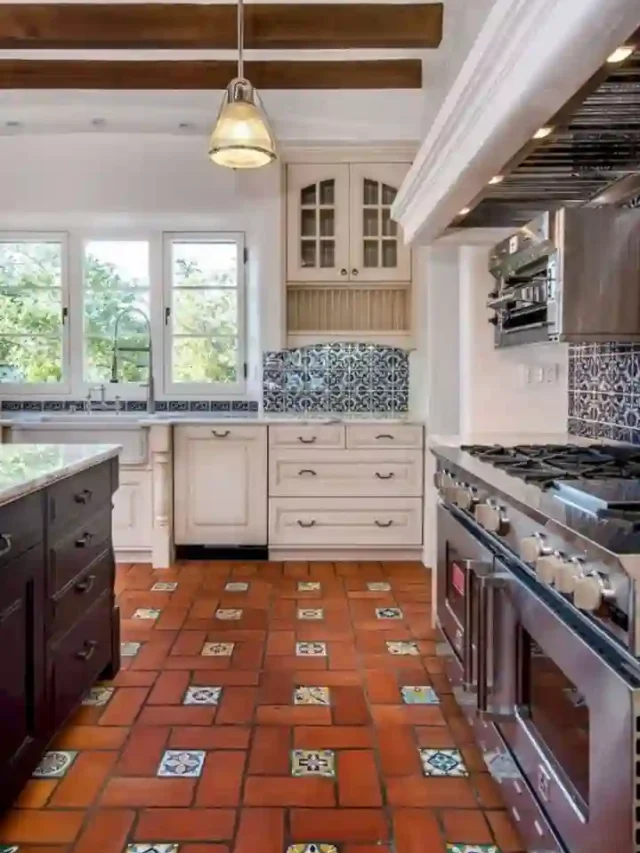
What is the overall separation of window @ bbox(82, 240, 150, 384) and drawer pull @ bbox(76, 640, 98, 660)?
2798 millimetres

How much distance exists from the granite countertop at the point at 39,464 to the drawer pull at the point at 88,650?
1.89 feet

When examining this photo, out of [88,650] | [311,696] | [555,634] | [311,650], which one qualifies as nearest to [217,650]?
[311,650]

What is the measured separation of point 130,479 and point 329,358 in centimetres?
153

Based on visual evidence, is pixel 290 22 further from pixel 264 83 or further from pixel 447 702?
pixel 447 702

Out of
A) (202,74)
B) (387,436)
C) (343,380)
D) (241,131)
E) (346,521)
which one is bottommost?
(346,521)

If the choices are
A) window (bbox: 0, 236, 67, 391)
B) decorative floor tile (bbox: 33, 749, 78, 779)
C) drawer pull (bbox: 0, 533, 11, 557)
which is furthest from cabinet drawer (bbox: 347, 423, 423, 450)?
drawer pull (bbox: 0, 533, 11, 557)

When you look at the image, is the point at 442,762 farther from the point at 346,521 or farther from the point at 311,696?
the point at 346,521

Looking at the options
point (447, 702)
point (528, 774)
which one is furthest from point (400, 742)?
point (528, 774)

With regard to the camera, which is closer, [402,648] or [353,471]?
[402,648]

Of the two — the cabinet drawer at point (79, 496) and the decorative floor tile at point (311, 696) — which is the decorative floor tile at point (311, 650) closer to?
the decorative floor tile at point (311, 696)

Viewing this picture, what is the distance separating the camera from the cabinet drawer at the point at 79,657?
89.6 inches

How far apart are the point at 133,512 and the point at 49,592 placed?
247 cm

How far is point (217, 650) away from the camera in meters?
3.24

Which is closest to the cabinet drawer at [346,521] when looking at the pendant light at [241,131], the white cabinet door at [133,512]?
the white cabinet door at [133,512]
